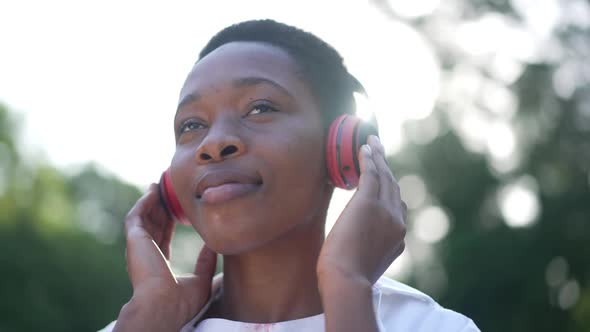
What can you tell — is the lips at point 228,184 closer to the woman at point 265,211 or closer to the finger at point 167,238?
the woman at point 265,211

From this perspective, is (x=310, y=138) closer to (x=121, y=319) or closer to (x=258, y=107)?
(x=258, y=107)

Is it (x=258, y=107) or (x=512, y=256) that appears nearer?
(x=258, y=107)

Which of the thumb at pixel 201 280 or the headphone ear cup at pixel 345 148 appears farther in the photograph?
the thumb at pixel 201 280

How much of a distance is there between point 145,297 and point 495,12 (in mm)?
17302

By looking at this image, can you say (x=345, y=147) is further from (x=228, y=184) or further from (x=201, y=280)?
(x=201, y=280)

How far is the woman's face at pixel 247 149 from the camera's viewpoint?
2.56 m

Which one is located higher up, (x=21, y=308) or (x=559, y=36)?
(x=559, y=36)

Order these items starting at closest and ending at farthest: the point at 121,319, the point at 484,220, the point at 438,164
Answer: the point at 121,319 < the point at 484,220 < the point at 438,164

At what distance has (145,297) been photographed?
8.73 feet

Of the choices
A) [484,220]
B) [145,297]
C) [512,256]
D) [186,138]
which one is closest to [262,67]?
[186,138]

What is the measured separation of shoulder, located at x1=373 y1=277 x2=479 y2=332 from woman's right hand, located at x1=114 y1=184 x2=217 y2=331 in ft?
2.25

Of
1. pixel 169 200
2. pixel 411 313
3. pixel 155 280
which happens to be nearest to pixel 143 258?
pixel 155 280

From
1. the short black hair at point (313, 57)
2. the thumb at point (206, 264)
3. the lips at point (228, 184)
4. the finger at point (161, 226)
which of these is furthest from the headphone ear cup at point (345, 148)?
the finger at point (161, 226)

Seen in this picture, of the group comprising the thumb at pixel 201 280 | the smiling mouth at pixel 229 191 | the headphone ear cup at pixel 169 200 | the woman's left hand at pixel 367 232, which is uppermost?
the smiling mouth at pixel 229 191
